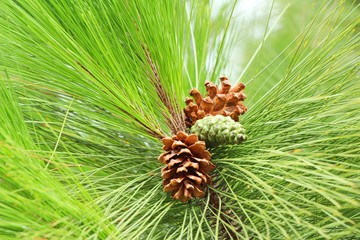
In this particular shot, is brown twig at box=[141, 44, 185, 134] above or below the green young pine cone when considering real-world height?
above

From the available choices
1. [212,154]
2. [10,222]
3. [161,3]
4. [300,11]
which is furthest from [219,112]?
[300,11]

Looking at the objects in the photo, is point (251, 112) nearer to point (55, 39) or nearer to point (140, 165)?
point (140, 165)

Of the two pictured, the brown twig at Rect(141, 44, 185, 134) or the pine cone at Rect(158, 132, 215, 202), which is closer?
the pine cone at Rect(158, 132, 215, 202)

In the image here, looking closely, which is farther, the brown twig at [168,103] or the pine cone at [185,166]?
the brown twig at [168,103]
